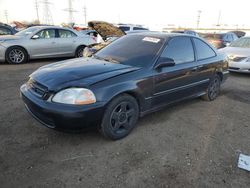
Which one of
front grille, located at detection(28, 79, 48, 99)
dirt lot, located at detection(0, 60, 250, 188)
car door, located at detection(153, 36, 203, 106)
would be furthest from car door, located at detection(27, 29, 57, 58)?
car door, located at detection(153, 36, 203, 106)

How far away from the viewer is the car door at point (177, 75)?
138 inches

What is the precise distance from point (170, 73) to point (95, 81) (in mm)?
1377

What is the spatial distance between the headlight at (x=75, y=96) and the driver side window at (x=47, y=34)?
672 cm

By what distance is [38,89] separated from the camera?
2969 mm

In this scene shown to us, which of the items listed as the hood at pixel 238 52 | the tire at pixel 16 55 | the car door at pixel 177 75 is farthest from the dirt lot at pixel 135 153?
the tire at pixel 16 55

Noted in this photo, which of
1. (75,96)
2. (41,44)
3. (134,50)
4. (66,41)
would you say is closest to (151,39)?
(134,50)

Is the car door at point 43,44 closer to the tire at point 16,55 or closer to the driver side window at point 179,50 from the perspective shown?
the tire at point 16,55

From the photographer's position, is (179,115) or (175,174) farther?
(179,115)

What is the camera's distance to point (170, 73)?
3.62 meters

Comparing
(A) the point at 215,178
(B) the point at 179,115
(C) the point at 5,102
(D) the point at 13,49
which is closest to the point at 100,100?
(A) the point at 215,178

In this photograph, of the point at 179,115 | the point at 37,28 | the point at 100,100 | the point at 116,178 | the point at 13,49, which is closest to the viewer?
the point at 116,178

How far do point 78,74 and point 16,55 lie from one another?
6327mm

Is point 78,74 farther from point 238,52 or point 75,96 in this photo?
point 238,52

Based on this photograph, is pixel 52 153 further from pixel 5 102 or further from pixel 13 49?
pixel 13 49
